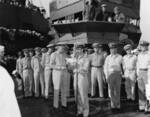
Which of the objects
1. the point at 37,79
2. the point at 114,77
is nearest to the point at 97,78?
the point at 114,77

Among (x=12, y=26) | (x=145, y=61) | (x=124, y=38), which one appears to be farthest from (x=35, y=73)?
(x=12, y=26)

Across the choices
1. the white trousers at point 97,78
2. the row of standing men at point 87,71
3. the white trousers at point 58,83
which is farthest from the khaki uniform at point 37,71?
the white trousers at point 58,83

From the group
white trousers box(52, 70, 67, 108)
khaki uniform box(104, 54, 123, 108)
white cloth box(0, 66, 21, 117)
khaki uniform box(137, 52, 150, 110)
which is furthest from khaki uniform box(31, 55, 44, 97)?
white cloth box(0, 66, 21, 117)

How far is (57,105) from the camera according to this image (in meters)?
6.83

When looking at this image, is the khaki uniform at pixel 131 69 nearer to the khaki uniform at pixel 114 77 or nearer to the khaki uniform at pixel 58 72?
the khaki uniform at pixel 114 77

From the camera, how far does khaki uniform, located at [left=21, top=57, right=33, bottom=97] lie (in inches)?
359

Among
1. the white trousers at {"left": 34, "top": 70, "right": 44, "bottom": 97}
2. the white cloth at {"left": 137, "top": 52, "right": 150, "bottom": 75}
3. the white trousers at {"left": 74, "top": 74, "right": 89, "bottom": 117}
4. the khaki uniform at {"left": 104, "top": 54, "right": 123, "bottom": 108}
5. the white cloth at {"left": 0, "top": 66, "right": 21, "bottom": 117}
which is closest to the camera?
the white cloth at {"left": 0, "top": 66, "right": 21, "bottom": 117}

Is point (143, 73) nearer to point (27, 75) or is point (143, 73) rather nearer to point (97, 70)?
point (97, 70)

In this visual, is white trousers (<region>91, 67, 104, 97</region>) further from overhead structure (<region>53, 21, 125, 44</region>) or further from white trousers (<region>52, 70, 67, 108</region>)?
overhead structure (<region>53, 21, 125, 44</region>)

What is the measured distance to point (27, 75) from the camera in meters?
9.15

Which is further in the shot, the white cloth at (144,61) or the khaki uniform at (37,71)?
the khaki uniform at (37,71)

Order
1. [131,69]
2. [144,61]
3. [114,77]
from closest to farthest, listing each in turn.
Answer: [144,61], [114,77], [131,69]

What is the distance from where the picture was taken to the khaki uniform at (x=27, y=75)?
9109 millimetres

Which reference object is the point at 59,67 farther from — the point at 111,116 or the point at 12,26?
the point at 12,26
